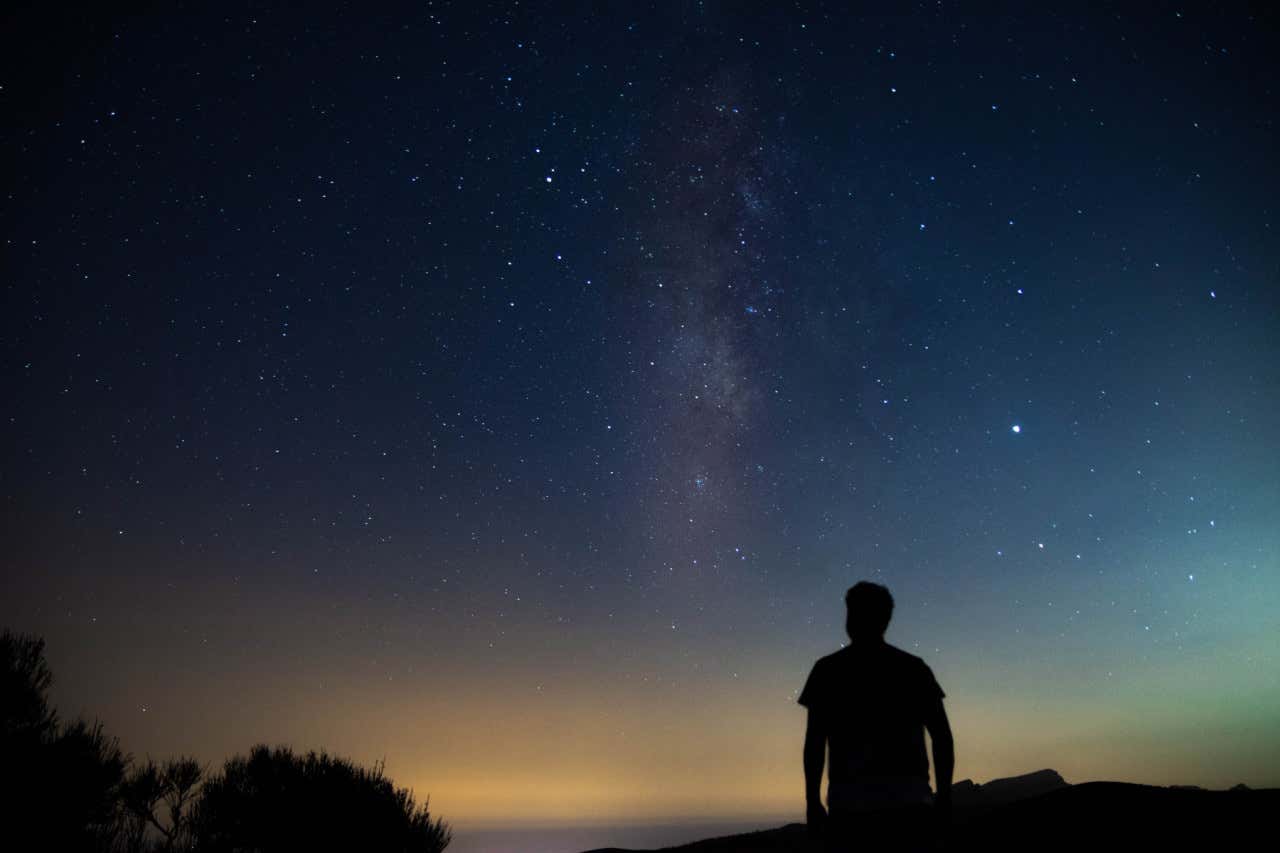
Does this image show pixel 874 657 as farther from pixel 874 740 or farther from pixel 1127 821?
pixel 1127 821

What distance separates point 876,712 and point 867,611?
1.56 feet

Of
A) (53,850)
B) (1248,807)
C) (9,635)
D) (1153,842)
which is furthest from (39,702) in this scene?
(1248,807)

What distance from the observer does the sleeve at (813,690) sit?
10.7 ft

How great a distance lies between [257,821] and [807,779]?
1426 centimetres

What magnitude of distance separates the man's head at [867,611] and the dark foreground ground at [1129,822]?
4.47m

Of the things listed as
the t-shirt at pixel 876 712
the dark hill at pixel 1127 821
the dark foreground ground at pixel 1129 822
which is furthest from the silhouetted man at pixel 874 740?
the dark foreground ground at pixel 1129 822

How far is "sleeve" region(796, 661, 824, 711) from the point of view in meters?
3.27

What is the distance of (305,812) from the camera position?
1312cm

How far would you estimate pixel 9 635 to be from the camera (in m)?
11.0

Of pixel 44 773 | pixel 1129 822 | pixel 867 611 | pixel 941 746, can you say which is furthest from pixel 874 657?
pixel 44 773

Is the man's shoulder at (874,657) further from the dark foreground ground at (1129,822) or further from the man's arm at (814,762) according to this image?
the dark foreground ground at (1129,822)

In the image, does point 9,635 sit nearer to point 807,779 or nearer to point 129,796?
point 129,796

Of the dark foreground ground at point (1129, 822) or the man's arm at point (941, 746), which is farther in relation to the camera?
the dark foreground ground at point (1129, 822)

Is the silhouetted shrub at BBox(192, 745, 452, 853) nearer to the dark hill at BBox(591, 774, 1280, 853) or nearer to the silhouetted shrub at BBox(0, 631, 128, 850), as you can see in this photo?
the silhouetted shrub at BBox(0, 631, 128, 850)
